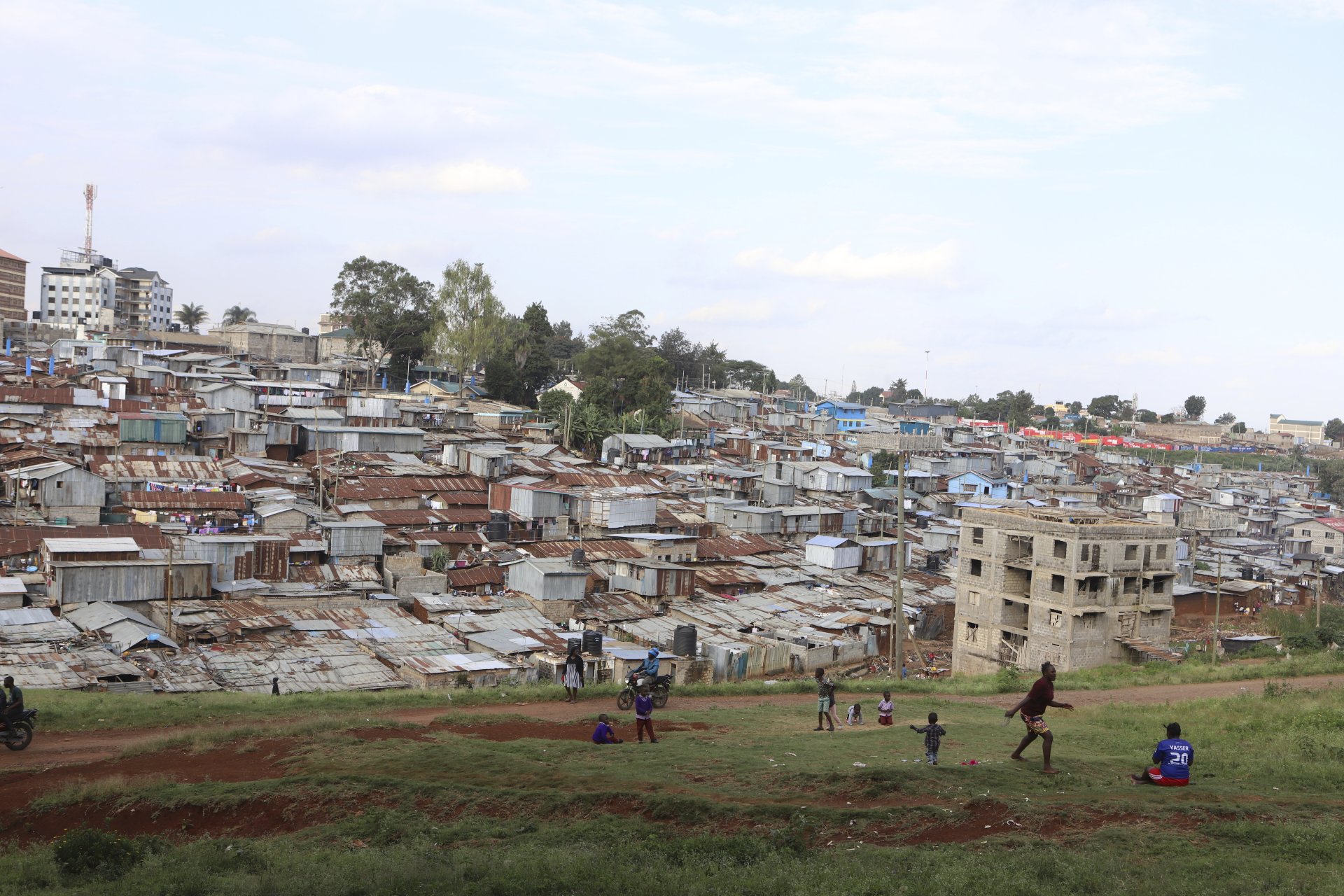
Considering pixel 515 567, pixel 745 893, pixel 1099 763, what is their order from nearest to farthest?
pixel 745 893
pixel 1099 763
pixel 515 567

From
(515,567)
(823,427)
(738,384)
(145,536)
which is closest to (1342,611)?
(515,567)

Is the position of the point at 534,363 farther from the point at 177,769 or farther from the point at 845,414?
the point at 177,769

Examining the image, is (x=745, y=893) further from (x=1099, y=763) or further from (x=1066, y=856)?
(x=1099, y=763)

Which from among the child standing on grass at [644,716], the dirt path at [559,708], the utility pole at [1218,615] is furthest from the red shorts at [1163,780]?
the utility pole at [1218,615]

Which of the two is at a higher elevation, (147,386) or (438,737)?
(147,386)

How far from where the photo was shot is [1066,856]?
32.3 feet

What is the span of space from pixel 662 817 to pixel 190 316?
10297 cm

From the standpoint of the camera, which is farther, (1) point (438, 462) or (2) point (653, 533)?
(1) point (438, 462)

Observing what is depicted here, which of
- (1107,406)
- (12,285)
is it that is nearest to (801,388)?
(1107,406)

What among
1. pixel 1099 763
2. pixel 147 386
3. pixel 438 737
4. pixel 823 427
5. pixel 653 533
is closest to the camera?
pixel 1099 763

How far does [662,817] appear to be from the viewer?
1123 cm

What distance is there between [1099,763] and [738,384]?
117 meters

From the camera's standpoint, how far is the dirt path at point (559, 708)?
13734mm

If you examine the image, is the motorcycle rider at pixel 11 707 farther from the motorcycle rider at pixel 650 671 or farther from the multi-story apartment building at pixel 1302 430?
the multi-story apartment building at pixel 1302 430
